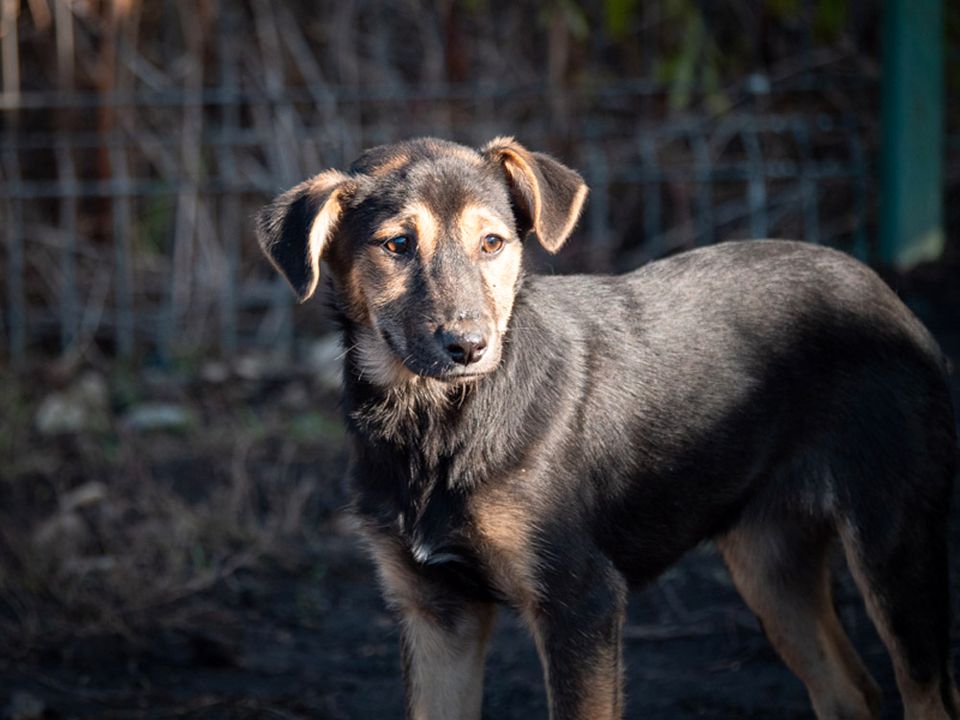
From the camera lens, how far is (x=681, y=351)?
12.8 feet

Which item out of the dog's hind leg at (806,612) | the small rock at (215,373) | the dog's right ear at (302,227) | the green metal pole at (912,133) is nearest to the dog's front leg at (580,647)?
the dog's hind leg at (806,612)

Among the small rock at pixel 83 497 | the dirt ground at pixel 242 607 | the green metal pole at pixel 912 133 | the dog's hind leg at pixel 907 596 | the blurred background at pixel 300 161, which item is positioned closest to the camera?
the dog's hind leg at pixel 907 596

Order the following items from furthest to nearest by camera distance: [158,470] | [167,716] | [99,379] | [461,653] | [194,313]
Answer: [194,313], [99,379], [158,470], [167,716], [461,653]

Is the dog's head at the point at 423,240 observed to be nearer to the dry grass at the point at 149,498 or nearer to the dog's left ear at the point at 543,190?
the dog's left ear at the point at 543,190

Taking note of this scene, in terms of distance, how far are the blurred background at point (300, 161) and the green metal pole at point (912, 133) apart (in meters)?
0.01

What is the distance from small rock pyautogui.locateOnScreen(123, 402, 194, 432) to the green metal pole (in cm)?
457

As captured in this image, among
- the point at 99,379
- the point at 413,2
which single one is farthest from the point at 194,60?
the point at 99,379

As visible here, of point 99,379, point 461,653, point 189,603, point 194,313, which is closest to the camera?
point 461,653

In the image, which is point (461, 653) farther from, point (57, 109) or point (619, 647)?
point (57, 109)

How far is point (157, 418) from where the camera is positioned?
7.77 metres

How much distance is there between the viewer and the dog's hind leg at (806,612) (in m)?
4.14

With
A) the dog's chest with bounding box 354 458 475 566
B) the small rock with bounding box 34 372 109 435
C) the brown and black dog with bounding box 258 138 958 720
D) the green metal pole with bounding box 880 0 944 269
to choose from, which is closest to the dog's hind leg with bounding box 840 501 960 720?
the brown and black dog with bounding box 258 138 958 720

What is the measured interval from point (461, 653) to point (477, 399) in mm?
778

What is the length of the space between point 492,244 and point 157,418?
458 centimetres
